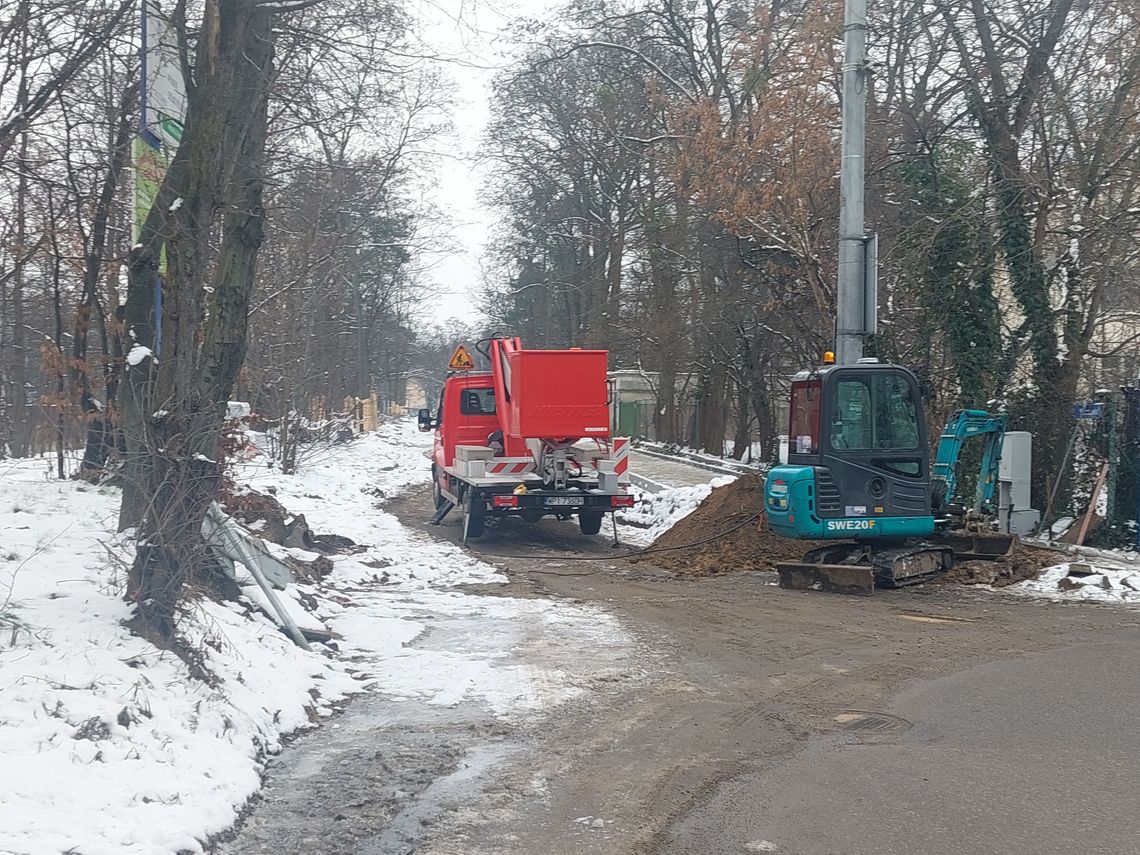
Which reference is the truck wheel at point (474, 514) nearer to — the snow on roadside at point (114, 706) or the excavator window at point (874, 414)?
the excavator window at point (874, 414)

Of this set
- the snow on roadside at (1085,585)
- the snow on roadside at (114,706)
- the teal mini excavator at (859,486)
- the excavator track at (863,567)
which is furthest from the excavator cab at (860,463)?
the snow on roadside at (114,706)

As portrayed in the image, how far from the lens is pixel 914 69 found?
71.8ft

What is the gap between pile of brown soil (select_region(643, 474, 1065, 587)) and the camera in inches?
543

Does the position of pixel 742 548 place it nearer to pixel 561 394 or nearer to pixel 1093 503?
pixel 561 394

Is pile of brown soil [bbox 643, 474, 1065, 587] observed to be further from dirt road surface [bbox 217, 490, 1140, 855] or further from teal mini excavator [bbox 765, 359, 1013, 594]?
dirt road surface [bbox 217, 490, 1140, 855]

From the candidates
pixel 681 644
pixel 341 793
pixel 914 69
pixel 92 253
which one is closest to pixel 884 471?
pixel 681 644

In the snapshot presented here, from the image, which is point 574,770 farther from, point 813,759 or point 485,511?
point 485,511

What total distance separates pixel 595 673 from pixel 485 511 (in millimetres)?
8184

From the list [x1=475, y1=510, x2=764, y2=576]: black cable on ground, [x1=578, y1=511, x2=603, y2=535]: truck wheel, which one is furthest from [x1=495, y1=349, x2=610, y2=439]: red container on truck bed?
[x1=578, y1=511, x2=603, y2=535]: truck wheel

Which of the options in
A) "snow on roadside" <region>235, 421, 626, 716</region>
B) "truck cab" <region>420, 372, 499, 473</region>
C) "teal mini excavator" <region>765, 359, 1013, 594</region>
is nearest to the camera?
"snow on roadside" <region>235, 421, 626, 716</region>

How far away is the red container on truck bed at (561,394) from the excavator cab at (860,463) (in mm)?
3851

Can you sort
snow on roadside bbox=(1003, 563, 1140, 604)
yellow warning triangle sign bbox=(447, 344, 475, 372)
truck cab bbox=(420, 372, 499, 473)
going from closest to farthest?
snow on roadside bbox=(1003, 563, 1140, 604) < truck cab bbox=(420, 372, 499, 473) < yellow warning triangle sign bbox=(447, 344, 475, 372)

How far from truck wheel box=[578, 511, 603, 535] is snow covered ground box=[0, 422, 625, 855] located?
16.2 feet

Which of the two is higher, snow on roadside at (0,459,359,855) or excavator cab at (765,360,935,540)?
excavator cab at (765,360,935,540)
